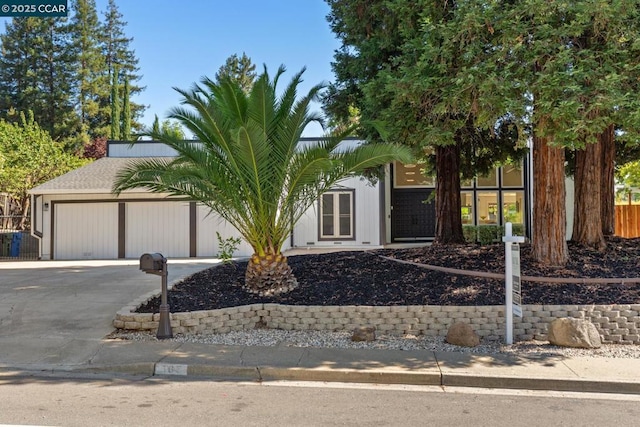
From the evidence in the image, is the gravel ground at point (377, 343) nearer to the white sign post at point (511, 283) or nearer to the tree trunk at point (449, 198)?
the white sign post at point (511, 283)

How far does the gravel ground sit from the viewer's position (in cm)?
702

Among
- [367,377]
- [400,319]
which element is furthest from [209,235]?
[367,377]

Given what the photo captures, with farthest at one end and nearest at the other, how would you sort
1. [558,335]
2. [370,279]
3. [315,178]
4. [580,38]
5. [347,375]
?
[370,279], [315,178], [580,38], [558,335], [347,375]

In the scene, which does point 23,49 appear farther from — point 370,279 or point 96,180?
point 370,279

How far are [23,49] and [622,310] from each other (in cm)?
4652

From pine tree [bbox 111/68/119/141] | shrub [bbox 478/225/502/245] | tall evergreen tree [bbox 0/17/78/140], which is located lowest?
shrub [bbox 478/225/502/245]

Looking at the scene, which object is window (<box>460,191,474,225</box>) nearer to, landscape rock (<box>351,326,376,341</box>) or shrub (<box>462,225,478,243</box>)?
shrub (<box>462,225,478,243</box>)

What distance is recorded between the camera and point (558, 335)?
7.25 m

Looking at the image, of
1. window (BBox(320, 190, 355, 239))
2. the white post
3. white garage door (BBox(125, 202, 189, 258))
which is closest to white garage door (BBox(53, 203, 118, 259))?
white garage door (BBox(125, 202, 189, 258))

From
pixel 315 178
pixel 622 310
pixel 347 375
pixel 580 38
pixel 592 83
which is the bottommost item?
pixel 347 375

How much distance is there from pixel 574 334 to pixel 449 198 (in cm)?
608

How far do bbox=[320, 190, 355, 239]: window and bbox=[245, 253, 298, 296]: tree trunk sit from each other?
10.8m

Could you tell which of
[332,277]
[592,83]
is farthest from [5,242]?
[592,83]

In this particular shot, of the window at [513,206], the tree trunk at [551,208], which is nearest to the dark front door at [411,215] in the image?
the window at [513,206]
